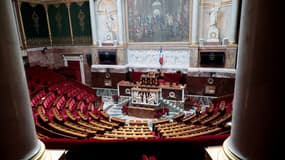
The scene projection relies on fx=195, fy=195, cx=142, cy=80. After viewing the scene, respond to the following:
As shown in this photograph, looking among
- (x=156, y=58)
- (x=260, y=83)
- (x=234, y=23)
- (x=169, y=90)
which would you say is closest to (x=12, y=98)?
(x=260, y=83)

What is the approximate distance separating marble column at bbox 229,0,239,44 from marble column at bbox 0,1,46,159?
10063 millimetres

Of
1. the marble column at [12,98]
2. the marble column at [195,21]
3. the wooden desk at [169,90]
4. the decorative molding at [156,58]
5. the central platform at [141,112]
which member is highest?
the marble column at [195,21]

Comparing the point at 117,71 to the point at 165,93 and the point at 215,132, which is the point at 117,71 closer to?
the point at 165,93

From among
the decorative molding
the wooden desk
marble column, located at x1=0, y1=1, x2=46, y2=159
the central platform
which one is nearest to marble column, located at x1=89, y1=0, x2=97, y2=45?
the decorative molding

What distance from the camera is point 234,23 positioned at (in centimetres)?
963

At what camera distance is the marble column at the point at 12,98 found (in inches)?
57.8

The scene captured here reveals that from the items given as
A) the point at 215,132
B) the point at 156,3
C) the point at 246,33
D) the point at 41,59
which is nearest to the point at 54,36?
the point at 41,59

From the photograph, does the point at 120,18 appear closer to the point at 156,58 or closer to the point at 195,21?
the point at 156,58

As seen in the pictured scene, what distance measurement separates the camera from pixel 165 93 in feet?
32.4

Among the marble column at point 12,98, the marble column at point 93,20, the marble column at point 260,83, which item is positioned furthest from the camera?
the marble column at point 93,20

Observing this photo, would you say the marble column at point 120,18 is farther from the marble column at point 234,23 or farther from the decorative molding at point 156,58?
the marble column at point 234,23

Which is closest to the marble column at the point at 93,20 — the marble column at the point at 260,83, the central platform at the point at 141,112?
the central platform at the point at 141,112

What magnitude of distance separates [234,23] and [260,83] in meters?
9.46

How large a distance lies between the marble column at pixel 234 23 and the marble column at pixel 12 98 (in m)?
10.1
